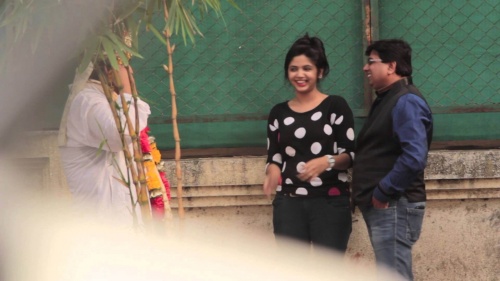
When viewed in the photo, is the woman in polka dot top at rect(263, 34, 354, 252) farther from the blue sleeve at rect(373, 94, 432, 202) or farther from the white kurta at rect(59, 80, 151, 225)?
the white kurta at rect(59, 80, 151, 225)

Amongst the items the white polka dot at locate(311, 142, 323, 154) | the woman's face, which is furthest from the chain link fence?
the white polka dot at locate(311, 142, 323, 154)

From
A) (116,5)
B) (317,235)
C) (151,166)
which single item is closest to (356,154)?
(317,235)

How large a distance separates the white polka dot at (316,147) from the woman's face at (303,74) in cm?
31

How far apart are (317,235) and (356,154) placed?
1.75 feet

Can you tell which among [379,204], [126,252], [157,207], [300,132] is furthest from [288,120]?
[126,252]

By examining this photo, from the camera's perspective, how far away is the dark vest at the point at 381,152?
5.66 m

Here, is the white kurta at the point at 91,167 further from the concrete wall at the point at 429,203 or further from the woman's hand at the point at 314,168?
the concrete wall at the point at 429,203

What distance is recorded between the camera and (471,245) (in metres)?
6.83

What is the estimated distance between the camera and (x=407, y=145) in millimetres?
5516

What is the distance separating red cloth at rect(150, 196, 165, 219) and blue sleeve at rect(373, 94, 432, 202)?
114cm

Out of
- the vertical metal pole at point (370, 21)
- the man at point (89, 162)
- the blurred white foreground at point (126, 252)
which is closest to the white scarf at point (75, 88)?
the man at point (89, 162)

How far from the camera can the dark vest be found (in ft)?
18.6

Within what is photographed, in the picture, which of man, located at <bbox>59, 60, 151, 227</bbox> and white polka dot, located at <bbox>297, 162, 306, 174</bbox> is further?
white polka dot, located at <bbox>297, 162, 306, 174</bbox>

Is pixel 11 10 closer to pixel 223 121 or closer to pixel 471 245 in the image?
pixel 223 121
